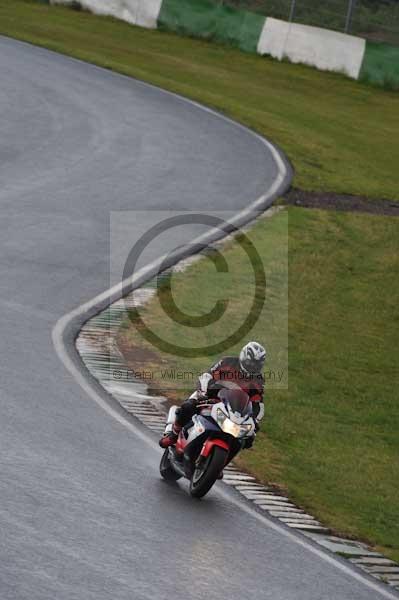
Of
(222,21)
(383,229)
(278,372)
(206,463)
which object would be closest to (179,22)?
(222,21)

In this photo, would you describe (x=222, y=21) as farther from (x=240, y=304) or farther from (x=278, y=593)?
(x=278, y=593)

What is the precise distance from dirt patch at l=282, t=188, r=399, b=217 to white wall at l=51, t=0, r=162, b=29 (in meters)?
20.0

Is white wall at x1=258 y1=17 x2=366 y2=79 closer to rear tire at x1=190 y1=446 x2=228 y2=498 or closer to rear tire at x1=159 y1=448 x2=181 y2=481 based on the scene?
rear tire at x1=159 y1=448 x2=181 y2=481

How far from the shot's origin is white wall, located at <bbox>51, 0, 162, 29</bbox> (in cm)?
4331

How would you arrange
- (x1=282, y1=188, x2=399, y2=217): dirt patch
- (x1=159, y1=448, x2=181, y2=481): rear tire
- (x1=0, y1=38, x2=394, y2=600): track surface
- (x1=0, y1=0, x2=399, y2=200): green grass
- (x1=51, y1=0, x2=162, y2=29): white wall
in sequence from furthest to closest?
1. (x1=51, y1=0, x2=162, y2=29): white wall
2. (x1=0, y1=0, x2=399, y2=200): green grass
3. (x1=282, y1=188, x2=399, y2=217): dirt patch
4. (x1=159, y1=448, x2=181, y2=481): rear tire
5. (x1=0, y1=38, x2=394, y2=600): track surface

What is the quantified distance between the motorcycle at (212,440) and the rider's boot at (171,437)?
0.39 feet

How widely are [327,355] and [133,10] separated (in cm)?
2967

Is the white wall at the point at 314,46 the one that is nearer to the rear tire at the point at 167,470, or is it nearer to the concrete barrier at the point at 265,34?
the concrete barrier at the point at 265,34

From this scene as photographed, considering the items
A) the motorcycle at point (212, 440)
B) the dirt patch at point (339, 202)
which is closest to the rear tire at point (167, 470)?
the motorcycle at point (212, 440)

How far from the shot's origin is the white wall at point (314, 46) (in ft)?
→ 132

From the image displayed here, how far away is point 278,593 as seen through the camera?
8.21 meters

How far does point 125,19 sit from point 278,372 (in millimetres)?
30802

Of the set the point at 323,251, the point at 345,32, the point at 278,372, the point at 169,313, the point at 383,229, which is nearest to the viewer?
the point at 278,372

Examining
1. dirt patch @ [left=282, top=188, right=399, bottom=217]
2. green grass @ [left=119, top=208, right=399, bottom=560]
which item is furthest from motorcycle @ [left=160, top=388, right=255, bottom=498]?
dirt patch @ [left=282, top=188, right=399, bottom=217]
